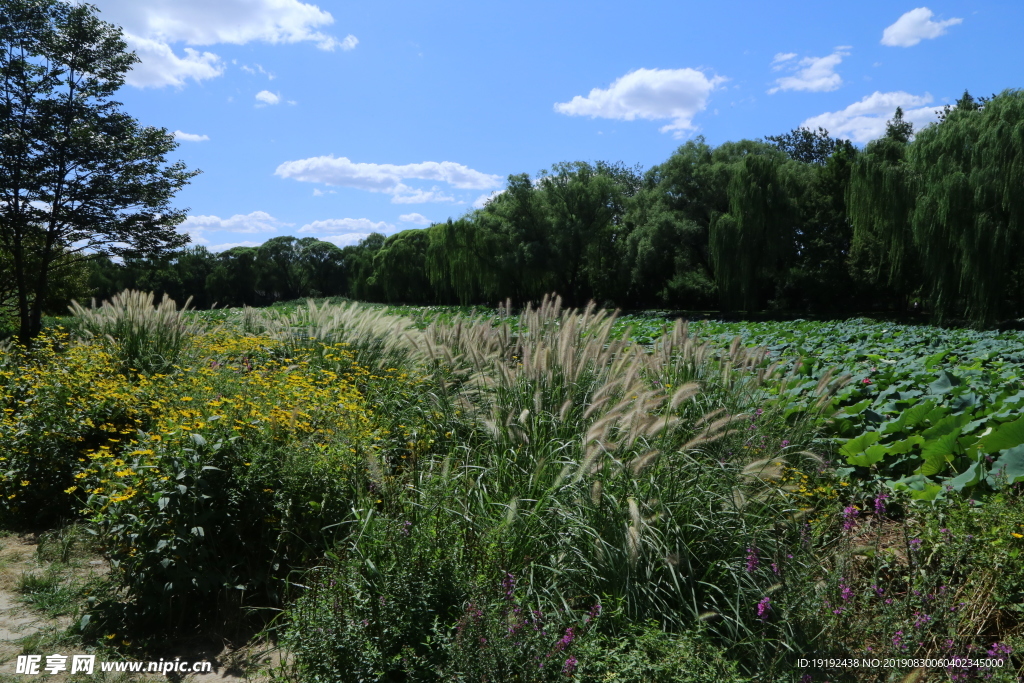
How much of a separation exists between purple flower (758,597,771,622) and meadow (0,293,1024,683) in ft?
0.21

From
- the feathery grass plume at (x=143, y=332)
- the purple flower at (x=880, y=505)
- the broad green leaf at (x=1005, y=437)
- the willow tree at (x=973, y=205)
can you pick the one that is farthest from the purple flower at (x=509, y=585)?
the willow tree at (x=973, y=205)

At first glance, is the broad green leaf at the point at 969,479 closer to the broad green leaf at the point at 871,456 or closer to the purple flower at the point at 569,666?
the broad green leaf at the point at 871,456

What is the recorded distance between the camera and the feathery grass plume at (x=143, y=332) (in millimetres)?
6902

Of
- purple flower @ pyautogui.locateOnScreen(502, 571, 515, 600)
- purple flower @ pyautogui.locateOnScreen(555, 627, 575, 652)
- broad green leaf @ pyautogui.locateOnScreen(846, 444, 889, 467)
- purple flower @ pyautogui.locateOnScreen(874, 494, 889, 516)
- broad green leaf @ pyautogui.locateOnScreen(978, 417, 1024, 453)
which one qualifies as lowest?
purple flower @ pyautogui.locateOnScreen(555, 627, 575, 652)

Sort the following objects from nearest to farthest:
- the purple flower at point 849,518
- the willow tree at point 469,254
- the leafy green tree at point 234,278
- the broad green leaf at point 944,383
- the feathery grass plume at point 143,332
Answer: the purple flower at point 849,518 < the broad green leaf at point 944,383 < the feathery grass plume at point 143,332 < the willow tree at point 469,254 < the leafy green tree at point 234,278

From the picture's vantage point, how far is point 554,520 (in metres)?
2.83

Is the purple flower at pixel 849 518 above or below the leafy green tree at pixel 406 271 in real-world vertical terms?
below

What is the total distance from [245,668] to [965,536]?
3.17 m

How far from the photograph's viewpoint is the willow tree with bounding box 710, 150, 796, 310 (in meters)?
25.1

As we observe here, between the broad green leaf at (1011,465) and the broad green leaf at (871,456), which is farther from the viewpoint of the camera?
the broad green leaf at (871,456)

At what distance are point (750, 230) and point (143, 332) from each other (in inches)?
902

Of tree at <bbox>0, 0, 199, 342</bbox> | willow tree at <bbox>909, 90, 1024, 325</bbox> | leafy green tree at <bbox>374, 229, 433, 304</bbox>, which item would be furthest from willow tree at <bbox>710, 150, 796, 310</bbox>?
leafy green tree at <bbox>374, 229, 433, 304</bbox>

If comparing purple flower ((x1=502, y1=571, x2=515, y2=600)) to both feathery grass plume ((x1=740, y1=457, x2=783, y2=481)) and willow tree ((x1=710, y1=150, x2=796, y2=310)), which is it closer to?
feathery grass plume ((x1=740, y1=457, x2=783, y2=481))

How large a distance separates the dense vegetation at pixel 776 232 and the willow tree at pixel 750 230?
6 centimetres
